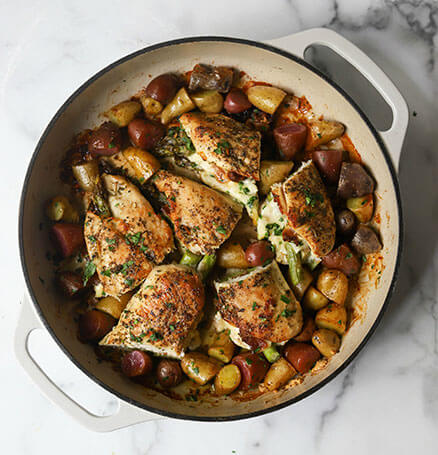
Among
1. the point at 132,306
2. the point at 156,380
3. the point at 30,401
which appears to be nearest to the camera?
the point at 132,306

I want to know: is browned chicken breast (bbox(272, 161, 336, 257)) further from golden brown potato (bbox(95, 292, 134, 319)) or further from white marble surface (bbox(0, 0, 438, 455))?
golden brown potato (bbox(95, 292, 134, 319))

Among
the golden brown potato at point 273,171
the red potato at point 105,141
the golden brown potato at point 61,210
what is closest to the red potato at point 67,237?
the golden brown potato at point 61,210

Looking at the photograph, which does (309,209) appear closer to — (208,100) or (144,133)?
(208,100)

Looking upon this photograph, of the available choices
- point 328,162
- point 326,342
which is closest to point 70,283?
point 326,342

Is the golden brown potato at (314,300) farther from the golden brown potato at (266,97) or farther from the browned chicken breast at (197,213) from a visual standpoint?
the golden brown potato at (266,97)

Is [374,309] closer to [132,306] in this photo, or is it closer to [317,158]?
[317,158]

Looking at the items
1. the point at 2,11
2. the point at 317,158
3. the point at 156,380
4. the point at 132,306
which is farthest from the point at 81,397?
the point at 2,11
